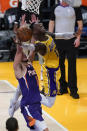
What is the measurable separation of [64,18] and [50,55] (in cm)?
283

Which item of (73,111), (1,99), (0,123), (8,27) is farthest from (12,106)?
(8,27)

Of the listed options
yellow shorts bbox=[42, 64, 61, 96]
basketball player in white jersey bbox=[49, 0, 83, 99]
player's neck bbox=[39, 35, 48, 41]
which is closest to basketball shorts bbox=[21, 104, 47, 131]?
yellow shorts bbox=[42, 64, 61, 96]

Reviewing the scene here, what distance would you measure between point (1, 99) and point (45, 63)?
2.92 metres

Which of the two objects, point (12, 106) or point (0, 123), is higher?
point (12, 106)

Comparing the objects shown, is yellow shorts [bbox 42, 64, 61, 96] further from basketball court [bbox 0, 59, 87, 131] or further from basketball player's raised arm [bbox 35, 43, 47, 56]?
basketball court [bbox 0, 59, 87, 131]

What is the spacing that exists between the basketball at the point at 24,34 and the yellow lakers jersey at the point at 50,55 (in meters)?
0.29

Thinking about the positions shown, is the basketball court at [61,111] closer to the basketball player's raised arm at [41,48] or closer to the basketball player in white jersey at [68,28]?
the basketball player in white jersey at [68,28]

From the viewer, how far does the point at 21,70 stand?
3.98m

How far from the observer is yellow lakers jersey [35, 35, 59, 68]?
4.11m

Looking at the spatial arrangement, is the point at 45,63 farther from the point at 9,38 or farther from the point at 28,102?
the point at 9,38

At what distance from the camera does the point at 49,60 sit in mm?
4195

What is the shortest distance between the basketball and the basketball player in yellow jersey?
0.40ft

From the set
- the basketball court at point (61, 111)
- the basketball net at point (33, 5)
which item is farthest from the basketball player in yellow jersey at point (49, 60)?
the basketball net at point (33, 5)

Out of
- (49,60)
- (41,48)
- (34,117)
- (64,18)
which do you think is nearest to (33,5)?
(64,18)
